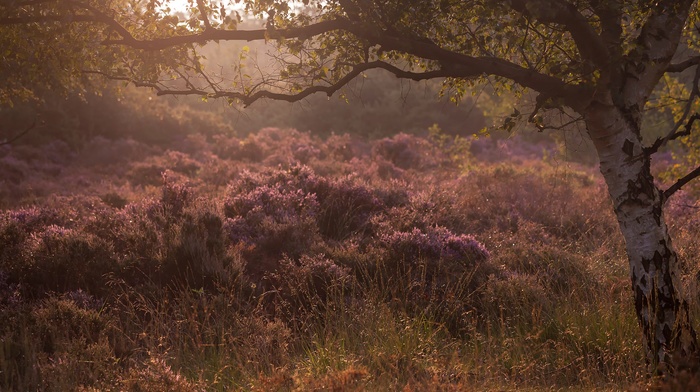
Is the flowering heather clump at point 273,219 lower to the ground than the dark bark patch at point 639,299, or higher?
lower

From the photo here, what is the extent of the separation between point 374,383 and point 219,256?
13.5ft

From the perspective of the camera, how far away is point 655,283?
4996mm

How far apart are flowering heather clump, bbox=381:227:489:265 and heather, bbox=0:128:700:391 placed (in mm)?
34

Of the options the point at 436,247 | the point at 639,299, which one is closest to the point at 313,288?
the point at 436,247

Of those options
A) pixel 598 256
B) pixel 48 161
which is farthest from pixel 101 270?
pixel 48 161

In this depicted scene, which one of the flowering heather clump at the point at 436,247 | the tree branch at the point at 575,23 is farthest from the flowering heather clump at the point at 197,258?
the tree branch at the point at 575,23

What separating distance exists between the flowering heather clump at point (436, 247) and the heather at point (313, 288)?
0.03 metres

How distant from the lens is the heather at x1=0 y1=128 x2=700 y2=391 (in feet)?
18.0

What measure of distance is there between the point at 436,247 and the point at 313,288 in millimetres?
2097

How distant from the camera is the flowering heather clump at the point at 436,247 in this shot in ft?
28.3

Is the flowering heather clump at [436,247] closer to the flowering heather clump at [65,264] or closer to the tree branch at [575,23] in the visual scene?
the tree branch at [575,23]

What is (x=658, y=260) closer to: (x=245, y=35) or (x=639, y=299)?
(x=639, y=299)

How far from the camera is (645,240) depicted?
5039 millimetres

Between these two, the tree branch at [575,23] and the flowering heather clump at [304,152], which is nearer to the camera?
the tree branch at [575,23]
